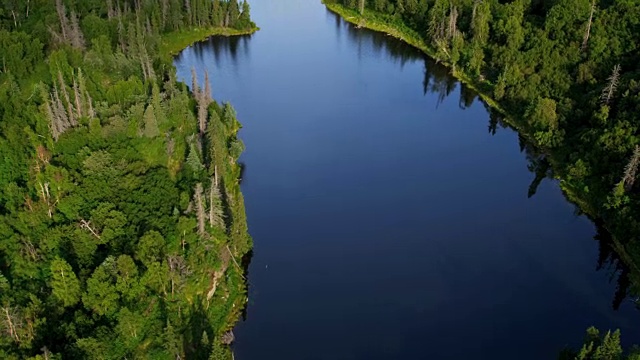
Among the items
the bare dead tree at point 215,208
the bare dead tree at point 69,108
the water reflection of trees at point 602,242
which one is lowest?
the water reflection of trees at point 602,242

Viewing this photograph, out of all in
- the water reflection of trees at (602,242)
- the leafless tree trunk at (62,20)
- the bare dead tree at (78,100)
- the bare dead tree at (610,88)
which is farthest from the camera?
the leafless tree trunk at (62,20)

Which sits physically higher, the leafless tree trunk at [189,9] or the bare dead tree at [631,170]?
the leafless tree trunk at [189,9]

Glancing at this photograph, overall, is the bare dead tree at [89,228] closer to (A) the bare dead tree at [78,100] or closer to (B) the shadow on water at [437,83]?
(B) the shadow on water at [437,83]

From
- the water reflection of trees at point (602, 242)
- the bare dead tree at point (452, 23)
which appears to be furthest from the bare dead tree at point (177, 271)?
the bare dead tree at point (452, 23)

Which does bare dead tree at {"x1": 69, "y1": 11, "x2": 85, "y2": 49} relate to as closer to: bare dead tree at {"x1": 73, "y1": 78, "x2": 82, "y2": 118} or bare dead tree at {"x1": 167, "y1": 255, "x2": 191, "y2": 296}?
bare dead tree at {"x1": 73, "y1": 78, "x2": 82, "y2": 118}

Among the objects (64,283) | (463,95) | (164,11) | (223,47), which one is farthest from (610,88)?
(164,11)

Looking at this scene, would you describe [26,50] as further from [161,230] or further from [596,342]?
[596,342]
